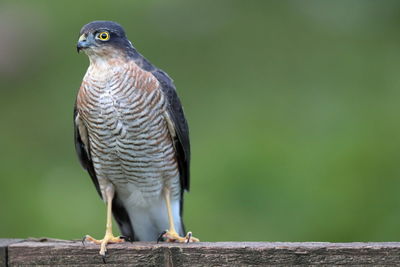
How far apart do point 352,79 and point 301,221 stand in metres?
3.05

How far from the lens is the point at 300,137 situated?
8.46m

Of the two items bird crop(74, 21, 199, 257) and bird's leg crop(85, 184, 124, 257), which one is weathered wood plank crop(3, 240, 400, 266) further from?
bird crop(74, 21, 199, 257)

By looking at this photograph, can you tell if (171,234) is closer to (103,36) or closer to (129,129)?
(129,129)

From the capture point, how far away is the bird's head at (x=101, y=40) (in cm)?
509

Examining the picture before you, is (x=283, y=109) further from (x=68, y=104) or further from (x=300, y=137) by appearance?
(x=68, y=104)

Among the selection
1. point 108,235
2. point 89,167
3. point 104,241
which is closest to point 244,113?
point 89,167

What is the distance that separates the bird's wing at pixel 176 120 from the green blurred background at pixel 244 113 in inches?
68.6

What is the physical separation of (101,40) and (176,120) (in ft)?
2.02

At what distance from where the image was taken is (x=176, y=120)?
5316mm

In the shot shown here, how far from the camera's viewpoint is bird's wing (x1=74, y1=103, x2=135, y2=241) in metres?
5.37

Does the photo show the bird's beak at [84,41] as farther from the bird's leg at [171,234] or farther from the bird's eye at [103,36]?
the bird's leg at [171,234]

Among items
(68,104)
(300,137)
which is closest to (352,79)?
(300,137)

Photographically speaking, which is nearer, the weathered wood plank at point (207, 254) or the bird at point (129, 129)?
the weathered wood plank at point (207, 254)

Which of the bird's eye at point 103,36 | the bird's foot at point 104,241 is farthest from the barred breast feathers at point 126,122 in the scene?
the bird's foot at point 104,241
